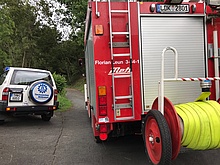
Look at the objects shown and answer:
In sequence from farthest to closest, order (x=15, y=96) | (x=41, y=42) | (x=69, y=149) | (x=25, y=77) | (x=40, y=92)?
(x=41, y=42) < (x=25, y=77) < (x=40, y=92) < (x=15, y=96) < (x=69, y=149)

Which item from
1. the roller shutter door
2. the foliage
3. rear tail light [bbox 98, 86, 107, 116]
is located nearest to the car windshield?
rear tail light [bbox 98, 86, 107, 116]

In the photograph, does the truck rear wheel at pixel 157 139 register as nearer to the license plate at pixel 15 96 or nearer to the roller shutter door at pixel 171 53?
the roller shutter door at pixel 171 53

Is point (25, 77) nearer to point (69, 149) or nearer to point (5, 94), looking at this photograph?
point (5, 94)

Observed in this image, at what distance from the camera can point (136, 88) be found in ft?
14.7

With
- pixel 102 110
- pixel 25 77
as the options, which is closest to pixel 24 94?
pixel 25 77

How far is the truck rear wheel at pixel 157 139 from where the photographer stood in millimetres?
3252

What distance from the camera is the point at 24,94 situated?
804 cm

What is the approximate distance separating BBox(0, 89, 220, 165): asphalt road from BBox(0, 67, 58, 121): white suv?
2.06 ft

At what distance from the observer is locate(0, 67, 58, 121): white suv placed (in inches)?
310

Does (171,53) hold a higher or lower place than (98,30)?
lower

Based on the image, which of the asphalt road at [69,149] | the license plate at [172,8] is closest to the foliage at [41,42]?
the asphalt road at [69,149]

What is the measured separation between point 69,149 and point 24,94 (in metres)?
3.04

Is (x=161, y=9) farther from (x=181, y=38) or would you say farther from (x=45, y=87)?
(x=45, y=87)

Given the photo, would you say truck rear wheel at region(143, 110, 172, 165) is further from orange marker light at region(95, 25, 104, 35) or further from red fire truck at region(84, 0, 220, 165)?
orange marker light at region(95, 25, 104, 35)
